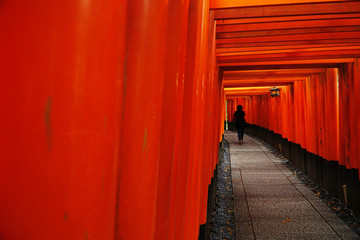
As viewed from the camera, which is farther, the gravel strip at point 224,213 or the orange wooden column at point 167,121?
the gravel strip at point 224,213

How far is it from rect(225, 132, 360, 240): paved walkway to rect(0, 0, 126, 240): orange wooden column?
4353 millimetres

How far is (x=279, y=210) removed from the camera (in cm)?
527

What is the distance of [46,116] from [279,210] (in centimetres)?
571

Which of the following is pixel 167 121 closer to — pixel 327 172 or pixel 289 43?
pixel 289 43

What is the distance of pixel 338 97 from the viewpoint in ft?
18.4

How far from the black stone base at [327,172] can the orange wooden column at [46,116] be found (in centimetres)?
572

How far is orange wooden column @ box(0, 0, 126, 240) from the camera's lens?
1.47ft

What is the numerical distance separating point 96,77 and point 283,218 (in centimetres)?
530

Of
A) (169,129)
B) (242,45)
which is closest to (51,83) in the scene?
(169,129)

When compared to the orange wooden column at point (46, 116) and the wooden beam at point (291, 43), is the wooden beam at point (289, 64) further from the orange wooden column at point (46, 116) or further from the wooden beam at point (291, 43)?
the orange wooden column at point (46, 116)

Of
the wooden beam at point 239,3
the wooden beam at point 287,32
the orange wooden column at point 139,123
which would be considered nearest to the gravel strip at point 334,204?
the wooden beam at point 287,32

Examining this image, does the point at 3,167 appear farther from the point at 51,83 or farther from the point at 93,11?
the point at 93,11

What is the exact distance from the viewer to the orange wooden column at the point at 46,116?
1.47 ft

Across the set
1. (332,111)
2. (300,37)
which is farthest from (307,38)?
(332,111)
